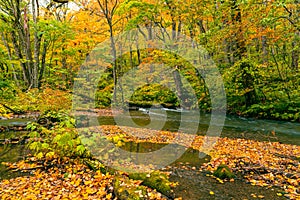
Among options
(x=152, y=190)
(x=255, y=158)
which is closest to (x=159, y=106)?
(x=255, y=158)

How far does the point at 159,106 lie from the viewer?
55.7ft

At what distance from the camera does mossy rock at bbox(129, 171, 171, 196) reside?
3.81 meters

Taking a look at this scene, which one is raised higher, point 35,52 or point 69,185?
point 35,52

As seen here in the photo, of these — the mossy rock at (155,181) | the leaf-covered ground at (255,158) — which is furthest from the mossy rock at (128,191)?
the leaf-covered ground at (255,158)

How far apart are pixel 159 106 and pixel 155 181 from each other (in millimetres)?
13095

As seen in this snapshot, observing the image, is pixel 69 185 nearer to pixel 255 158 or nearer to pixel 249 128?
pixel 255 158

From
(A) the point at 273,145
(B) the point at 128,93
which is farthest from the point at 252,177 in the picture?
(B) the point at 128,93

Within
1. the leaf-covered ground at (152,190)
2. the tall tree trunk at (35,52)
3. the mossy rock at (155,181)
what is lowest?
the leaf-covered ground at (152,190)

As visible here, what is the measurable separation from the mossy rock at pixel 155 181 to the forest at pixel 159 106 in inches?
0.9

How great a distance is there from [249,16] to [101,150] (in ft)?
32.2

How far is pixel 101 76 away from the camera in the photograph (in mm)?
19641

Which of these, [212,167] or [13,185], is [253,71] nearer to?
[212,167]

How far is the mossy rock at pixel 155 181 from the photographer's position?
12.5 ft

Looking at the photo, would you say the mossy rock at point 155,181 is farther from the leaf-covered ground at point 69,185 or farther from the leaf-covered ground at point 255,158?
the leaf-covered ground at point 255,158
